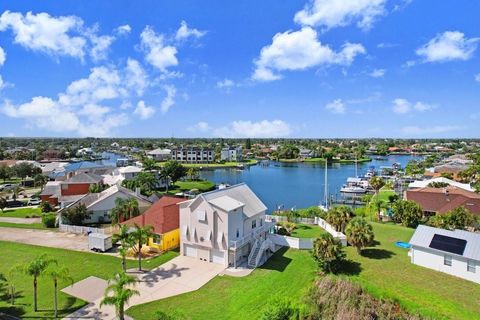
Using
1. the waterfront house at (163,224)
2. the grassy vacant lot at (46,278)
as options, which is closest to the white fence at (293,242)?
the waterfront house at (163,224)

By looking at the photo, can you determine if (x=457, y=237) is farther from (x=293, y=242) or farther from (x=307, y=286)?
(x=293, y=242)

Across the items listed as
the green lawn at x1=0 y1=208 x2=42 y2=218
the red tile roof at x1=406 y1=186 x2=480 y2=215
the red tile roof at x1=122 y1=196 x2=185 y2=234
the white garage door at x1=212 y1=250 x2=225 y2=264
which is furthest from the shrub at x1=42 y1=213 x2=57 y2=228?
the red tile roof at x1=406 y1=186 x2=480 y2=215

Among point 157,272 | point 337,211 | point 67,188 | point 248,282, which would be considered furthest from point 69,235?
point 337,211

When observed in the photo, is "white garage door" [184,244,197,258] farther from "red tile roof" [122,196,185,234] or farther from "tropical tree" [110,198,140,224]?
"tropical tree" [110,198,140,224]

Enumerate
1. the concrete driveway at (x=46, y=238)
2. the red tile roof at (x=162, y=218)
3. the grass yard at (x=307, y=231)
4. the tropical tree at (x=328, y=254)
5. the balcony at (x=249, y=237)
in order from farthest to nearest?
the grass yard at (x=307, y=231) < the concrete driveway at (x=46, y=238) < the red tile roof at (x=162, y=218) < the balcony at (x=249, y=237) < the tropical tree at (x=328, y=254)

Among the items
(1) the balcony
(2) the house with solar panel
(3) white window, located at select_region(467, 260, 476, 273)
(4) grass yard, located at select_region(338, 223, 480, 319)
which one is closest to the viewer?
(4) grass yard, located at select_region(338, 223, 480, 319)

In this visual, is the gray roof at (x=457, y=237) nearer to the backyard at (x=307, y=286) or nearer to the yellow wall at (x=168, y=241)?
the backyard at (x=307, y=286)

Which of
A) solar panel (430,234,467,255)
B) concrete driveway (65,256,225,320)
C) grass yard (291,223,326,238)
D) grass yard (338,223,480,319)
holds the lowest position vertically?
concrete driveway (65,256,225,320)

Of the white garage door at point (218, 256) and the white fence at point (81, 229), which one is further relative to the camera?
the white fence at point (81, 229)
